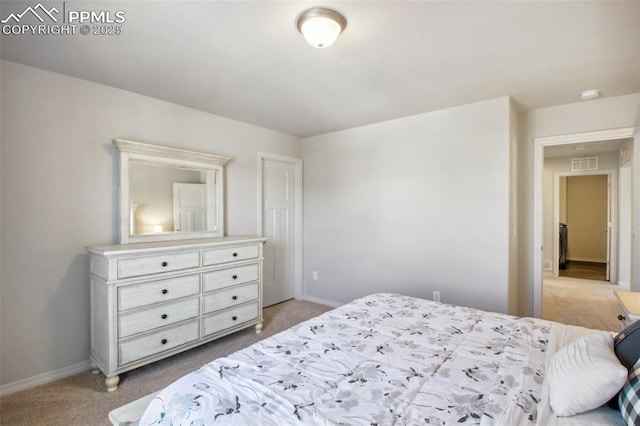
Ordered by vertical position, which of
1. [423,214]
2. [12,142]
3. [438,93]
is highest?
[438,93]

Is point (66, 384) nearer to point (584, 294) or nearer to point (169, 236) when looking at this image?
point (169, 236)

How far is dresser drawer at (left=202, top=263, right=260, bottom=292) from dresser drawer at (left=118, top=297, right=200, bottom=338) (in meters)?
0.17

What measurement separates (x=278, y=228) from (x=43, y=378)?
272cm

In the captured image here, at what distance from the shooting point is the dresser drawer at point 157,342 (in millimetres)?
2266

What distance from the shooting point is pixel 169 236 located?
3.02 m

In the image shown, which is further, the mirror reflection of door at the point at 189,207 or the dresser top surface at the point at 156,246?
the mirror reflection of door at the point at 189,207

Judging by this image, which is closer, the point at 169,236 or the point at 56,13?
the point at 56,13

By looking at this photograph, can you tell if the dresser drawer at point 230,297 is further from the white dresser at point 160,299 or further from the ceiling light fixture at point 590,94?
the ceiling light fixture at point 590,94

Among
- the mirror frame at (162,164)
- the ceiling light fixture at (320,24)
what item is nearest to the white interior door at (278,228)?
the mirror frame at (162,164)

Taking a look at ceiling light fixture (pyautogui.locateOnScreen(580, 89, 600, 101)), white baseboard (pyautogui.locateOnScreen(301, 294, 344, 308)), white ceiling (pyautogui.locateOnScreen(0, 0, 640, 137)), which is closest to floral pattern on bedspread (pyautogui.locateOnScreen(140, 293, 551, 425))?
white ceiling (pyautogui.locateOnScreen(0, 0, 640, 137))

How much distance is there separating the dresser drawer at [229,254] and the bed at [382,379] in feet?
4.56

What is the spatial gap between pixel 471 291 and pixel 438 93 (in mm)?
2005

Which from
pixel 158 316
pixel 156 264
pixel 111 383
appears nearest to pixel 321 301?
pixel 158 316

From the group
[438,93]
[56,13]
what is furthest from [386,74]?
[56,13]
